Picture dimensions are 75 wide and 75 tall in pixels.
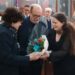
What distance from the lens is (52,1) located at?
891 centimetres

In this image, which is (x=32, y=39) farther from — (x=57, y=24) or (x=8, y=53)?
(x=8, y=53)

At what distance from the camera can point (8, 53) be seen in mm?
3369

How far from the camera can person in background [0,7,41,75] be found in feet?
11.0

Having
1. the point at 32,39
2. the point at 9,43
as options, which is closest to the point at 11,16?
the point at 9,43

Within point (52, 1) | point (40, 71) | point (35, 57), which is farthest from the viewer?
point (52, 1)

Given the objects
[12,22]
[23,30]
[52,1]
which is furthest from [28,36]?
[52,1]

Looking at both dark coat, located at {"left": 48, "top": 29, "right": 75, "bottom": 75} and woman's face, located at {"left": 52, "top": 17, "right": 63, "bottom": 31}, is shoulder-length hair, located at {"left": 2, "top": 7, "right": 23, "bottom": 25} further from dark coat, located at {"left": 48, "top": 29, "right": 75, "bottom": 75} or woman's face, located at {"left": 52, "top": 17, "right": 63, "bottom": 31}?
dark coat, located at {"left": 48, "top": 29, "right": 75, "bottom": 75}

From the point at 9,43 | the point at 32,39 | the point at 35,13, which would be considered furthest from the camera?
the point at 35,13

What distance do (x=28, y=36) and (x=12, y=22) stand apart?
0.80 metres

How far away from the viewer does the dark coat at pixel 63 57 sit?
3.69m

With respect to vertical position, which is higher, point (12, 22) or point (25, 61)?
point (12, 22)

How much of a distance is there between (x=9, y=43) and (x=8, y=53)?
0.11 m

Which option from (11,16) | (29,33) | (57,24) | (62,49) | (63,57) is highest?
(11,16)

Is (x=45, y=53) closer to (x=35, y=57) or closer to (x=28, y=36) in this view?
(x=35, y=57)
